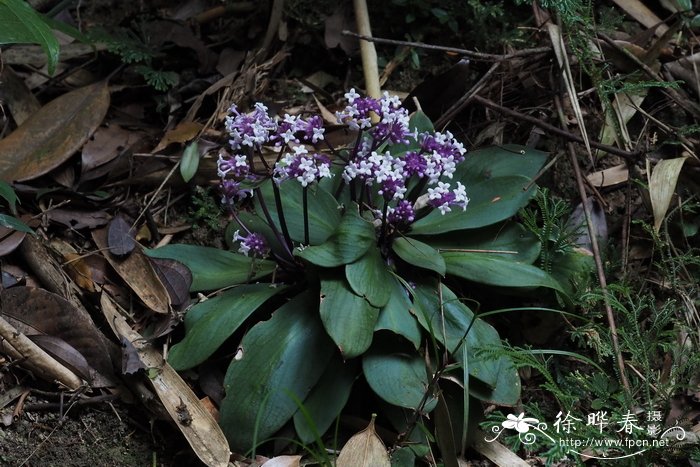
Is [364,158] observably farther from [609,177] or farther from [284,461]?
[609,177]

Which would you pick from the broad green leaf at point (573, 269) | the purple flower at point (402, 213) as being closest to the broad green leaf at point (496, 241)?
the broad green leaf at point (573, 269)

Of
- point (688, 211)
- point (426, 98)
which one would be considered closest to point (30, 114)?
point (426, 98)

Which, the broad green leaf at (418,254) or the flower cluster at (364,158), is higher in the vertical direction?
the flower cluster at (364,158)

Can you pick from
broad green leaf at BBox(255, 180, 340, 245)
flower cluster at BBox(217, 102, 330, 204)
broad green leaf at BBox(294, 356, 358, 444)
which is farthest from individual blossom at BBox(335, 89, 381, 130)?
broad green leaf at BBox(294, 356, 358, 444)

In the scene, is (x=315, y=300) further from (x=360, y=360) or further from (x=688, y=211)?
(x=688, y=211)

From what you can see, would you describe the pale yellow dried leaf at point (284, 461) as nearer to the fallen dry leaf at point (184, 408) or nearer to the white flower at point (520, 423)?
the fallen dry leaf at point (184, 408)

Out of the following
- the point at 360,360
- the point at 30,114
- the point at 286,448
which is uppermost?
the point at 30,114
